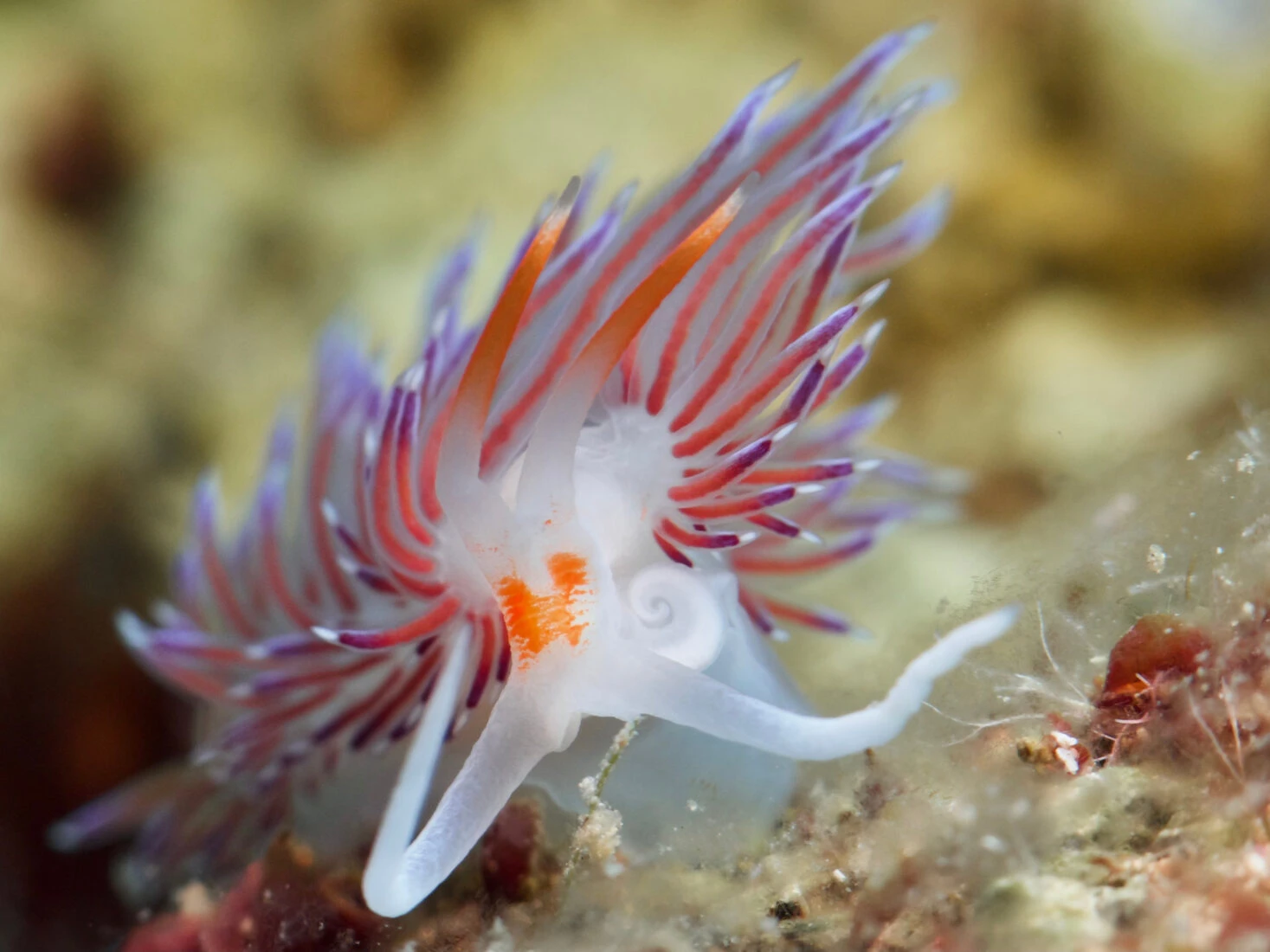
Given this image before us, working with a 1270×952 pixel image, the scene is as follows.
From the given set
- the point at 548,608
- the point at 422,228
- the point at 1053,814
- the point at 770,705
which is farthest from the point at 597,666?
the point at 422,228

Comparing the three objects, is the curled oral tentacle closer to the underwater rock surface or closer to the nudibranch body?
the nudibranch body

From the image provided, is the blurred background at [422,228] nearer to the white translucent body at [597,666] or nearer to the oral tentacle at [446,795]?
the white translucent body at [597,666]

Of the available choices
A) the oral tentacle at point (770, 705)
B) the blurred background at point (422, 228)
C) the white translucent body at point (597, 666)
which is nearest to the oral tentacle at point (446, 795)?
the white translucent body at point (597, 666)

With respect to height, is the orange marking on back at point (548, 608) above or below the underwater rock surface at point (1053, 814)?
above

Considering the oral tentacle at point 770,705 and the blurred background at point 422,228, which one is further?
the blurred background at point 422,228

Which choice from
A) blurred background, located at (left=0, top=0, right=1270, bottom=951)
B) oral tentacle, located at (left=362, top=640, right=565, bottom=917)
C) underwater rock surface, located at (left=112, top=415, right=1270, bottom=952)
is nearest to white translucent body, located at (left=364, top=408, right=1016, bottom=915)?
oral tentacle, located at (left=362, top=640, right=565, bottom=917)

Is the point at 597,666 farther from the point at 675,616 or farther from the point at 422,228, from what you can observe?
the point at 422,228
